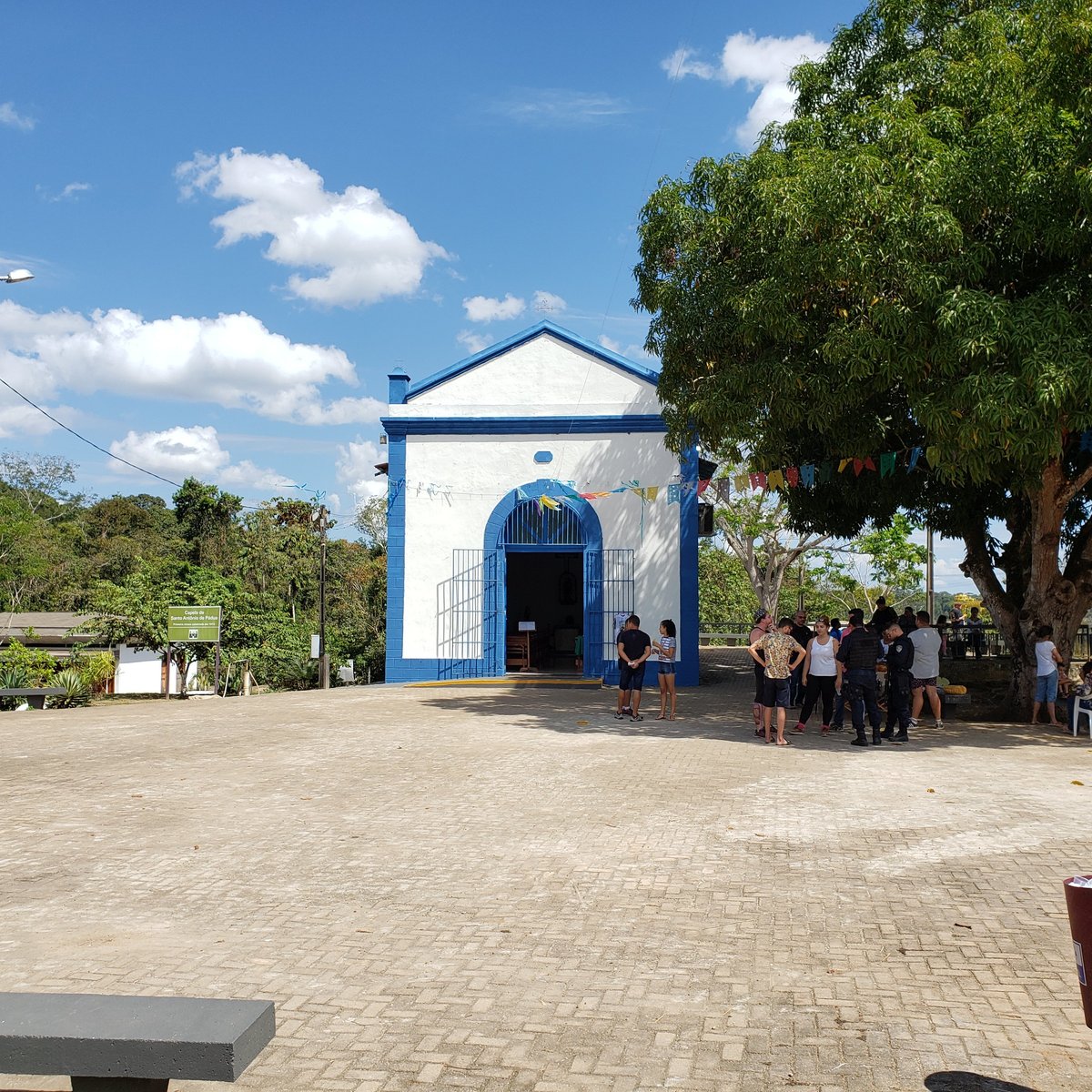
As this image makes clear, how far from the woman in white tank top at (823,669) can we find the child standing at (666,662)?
1.79 metres

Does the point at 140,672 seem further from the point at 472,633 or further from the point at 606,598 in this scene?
the point at 606,598

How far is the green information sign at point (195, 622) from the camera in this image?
17219mm

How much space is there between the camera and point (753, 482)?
15.3 m

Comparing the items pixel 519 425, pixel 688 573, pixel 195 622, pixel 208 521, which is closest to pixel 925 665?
pixel 688 573

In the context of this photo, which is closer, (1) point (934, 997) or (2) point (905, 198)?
(1) point (934, 997)

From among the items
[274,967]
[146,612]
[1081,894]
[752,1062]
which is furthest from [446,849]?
[146,612]

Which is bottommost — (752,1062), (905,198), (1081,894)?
(752,1062)

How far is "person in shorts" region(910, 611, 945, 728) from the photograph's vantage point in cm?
1285

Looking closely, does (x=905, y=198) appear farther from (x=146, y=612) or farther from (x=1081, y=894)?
(x=146, y=612)

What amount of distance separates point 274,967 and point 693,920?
7.10ft

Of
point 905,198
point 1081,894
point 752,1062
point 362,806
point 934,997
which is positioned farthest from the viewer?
point 905,198

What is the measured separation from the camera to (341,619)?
112 feet

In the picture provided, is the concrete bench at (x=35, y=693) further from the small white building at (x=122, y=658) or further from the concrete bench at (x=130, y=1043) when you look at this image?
the concrete bench at (x=130, y=1043)

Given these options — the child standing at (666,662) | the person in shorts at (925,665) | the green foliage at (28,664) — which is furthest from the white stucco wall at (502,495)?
the green foliage at (28,664)
